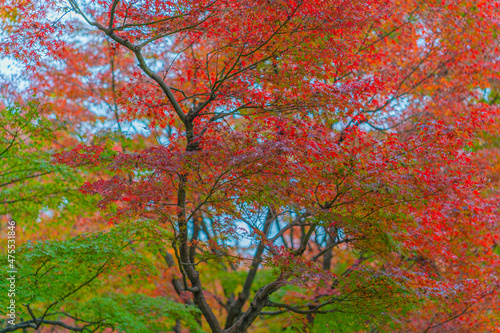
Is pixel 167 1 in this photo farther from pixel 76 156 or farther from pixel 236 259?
pixel 236 259

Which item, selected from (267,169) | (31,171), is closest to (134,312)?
(31,171)

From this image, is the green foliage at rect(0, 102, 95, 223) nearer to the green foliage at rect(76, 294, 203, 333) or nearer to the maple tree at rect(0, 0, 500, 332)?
the maple tree at rect(0, 0, 500, 332)

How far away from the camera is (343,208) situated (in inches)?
224

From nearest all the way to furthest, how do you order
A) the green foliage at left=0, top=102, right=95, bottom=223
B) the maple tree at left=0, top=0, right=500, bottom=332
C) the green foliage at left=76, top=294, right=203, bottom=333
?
the maple tree at left=0, top=0, right=500, bottom=332 < the green foliage at left=76, top=294, right=203, bottom=333 < the green foliage at left=0, top=102, right=95, bottom=223

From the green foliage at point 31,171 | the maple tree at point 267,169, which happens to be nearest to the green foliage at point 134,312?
the maple tree at point 267,169

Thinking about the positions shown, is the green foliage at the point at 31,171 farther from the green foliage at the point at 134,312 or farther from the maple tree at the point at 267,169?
the green foliage at the point at 134,312

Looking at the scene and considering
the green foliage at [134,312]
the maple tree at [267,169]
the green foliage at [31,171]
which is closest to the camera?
the maple tree at [267,169]

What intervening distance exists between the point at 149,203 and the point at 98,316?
10.2 feet

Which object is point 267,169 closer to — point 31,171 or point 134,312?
point 134,312

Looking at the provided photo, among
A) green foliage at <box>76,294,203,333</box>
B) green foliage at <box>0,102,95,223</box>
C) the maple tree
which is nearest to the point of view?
the maple tree

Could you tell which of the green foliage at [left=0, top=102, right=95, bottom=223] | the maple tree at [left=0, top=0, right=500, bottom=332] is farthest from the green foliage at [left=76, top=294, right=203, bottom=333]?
the green foliage at [left=0, top=102, right=95, bottom=223]

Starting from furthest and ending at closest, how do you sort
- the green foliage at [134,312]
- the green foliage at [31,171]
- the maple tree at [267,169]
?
the green foliage at [31,171] < the green foliage at [134,312] < the maple tree at [267,169]

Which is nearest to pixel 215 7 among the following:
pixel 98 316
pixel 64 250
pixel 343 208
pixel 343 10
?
pixel 343 10

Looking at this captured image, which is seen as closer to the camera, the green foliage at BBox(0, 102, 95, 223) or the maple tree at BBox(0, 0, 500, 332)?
the maple tree at BBox(0, 0, 500, 332)
